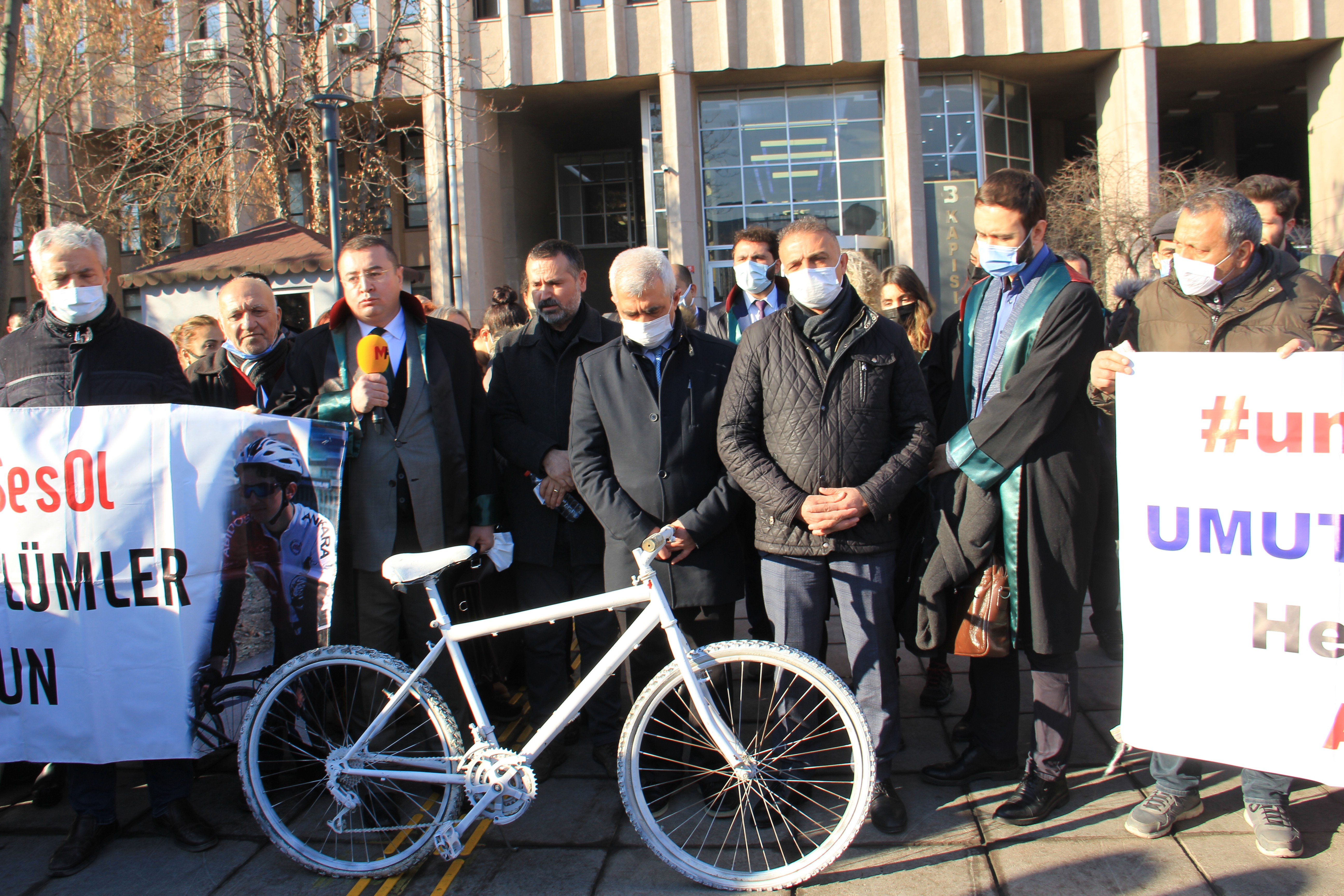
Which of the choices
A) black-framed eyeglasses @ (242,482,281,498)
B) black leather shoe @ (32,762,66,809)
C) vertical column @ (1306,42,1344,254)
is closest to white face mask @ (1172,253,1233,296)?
black-framed eyeglasses @ (242,482,281,498)

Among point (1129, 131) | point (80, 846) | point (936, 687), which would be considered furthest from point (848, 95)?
point (80, 846)

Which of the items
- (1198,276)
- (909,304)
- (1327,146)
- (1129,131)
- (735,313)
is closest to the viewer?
(1198,276)

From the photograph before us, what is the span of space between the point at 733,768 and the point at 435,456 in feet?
5.55

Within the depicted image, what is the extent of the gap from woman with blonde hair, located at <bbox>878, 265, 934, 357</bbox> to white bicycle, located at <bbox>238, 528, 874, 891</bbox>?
2463 millimetres

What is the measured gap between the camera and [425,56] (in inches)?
705

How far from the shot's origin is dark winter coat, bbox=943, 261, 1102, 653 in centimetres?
310

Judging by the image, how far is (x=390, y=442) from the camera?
3607 millimetres

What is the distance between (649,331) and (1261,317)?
210 centimetres

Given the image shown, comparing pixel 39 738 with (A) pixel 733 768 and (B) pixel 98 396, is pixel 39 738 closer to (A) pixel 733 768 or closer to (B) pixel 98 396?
(B) pixel 98 396

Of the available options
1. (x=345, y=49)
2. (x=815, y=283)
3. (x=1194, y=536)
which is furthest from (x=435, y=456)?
(x=345, y=49)

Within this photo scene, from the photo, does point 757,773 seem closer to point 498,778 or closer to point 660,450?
point 498,778

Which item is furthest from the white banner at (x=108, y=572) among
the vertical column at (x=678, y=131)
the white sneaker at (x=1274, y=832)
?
the vertical column at (x=678, y=131)

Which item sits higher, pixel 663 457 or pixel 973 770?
pixel 663 457

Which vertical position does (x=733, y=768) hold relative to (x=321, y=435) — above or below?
below
